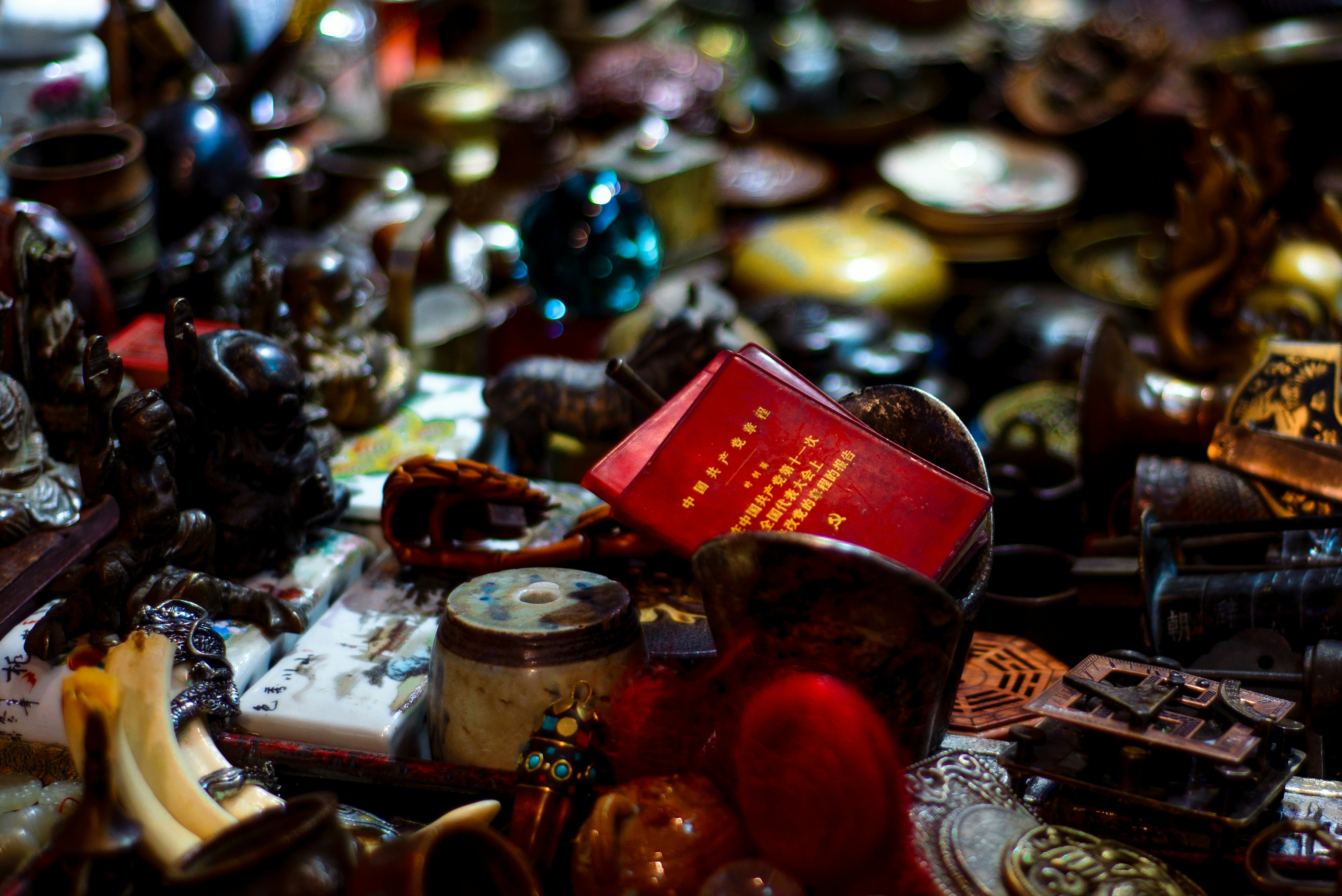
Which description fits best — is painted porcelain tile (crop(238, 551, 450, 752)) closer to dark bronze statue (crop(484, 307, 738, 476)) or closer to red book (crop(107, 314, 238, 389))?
dark bronze statue (crop(484, 307, 738, 476))

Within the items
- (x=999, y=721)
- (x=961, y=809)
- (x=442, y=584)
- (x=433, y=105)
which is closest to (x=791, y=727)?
(x=961, y=809)

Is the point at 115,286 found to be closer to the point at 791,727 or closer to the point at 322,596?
the point at 322,596

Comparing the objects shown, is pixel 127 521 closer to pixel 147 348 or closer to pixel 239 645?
pixel 239 645

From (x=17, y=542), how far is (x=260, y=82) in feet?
5.77

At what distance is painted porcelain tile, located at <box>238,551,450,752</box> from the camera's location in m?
1.50

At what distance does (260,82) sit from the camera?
3.04m

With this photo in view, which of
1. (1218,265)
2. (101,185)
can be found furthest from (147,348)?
(1218,265)

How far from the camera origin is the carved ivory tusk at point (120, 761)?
43.4 inches

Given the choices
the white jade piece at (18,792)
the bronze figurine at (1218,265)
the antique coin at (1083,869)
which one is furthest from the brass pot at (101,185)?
the bronze figurine at (1218,265)

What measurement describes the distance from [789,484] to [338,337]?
1.13 metres

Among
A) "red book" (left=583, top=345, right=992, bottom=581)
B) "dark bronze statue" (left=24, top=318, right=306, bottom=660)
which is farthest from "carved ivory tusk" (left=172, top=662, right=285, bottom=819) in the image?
"red book" (left=583, top=345, right=992, bottom=581)

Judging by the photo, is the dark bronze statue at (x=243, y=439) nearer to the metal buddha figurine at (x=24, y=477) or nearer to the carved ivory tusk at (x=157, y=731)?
the metal buddha figurine at (x=24, y=477)

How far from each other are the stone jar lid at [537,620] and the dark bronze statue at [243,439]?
16.4 inches

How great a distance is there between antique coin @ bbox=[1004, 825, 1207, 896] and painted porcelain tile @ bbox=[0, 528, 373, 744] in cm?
104
